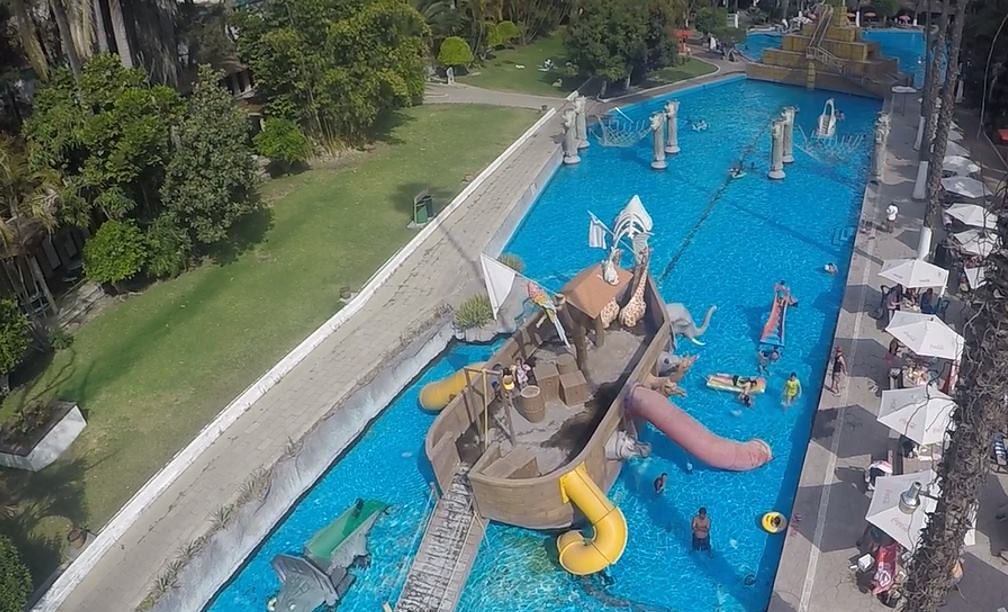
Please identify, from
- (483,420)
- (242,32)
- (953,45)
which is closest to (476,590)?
(483,420)

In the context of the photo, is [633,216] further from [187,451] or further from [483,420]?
[187,451]

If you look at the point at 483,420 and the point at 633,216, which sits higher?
the point at 633,216

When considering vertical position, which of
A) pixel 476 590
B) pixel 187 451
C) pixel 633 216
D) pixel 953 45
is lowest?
pixel 476 590

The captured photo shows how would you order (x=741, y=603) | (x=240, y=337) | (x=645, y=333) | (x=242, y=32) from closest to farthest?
1. (x=741, y=603)
2. (x=645, y=333)
3. (x=240, y=337)
4. (x=242, y=32)

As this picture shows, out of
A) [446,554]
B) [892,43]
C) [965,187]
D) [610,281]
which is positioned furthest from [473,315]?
[892,43]

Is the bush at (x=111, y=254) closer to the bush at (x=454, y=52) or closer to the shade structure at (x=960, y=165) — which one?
the bush at (x=454, y=52)

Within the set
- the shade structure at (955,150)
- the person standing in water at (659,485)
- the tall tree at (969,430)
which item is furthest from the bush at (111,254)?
the shade structure at (955,150)

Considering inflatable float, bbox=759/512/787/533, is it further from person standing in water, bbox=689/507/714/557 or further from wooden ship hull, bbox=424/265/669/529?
wooden ship hull, bbox=424/265/669/529
